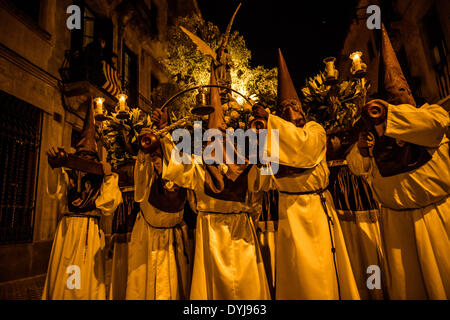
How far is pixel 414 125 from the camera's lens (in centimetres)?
234

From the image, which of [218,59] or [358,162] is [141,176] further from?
[218,59]

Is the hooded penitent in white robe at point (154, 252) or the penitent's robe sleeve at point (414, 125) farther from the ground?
the penitent's robe sleeve at point (414, 125)

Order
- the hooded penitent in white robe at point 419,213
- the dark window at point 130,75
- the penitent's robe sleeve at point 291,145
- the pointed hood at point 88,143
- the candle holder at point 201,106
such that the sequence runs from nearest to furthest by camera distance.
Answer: the hooded penitent in white robe at point 419,213
the penitent's robe sleeve at point 291,145
the candle holder at point 201,106
the pointed hood at point 88,143
the dark window at point 130,75

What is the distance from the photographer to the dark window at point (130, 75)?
1349 cm

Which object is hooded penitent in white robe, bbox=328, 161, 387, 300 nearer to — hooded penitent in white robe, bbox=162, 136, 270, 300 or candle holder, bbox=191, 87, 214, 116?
hooded penitent in white robe, bbox=162, 136, 270, 300

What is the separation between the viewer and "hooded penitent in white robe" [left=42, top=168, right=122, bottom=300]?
3.84 metres

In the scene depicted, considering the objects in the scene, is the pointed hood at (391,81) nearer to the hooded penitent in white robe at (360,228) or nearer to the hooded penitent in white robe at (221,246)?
the hooded penitent in white robe at (360,228)

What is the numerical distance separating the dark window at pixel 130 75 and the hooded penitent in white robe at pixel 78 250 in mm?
9813

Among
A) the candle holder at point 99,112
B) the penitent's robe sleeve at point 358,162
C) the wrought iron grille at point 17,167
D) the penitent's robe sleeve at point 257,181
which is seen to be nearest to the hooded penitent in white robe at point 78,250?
the candle holder at point 99,112

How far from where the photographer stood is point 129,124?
497 cm

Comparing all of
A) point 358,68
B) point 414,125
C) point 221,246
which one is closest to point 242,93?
point 358,68

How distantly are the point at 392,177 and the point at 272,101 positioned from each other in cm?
269
